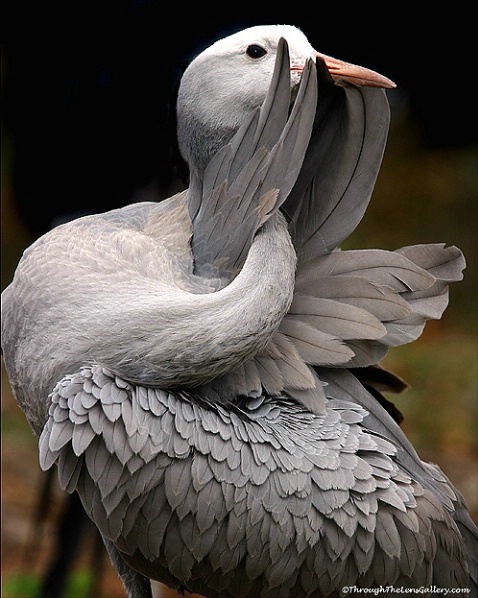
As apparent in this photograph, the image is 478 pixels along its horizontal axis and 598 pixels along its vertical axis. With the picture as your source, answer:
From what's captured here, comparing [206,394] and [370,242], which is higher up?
[206,394]

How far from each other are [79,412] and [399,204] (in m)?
3.73

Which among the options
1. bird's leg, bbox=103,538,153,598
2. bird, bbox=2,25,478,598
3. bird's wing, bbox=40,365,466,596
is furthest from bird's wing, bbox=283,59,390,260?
bird's leg, bbox=103,538,153,598

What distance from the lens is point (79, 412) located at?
1.49m

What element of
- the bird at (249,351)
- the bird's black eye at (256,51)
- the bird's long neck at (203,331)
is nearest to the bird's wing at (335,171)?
the bird at (249,351)

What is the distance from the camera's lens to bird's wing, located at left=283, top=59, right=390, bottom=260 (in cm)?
173

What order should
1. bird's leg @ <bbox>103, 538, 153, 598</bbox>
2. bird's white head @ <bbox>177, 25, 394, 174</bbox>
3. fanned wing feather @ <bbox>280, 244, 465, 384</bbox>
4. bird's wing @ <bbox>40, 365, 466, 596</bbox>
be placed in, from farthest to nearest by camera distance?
1. bird's leg @ <bbox>103, 538, 153, 598</bbox>
2. fanned wing feather @ <bbox>280, 244, 465, 384</bbox>
3. bird's white head @ <bbox>177, 25, 394, 174</bbox>
4. bird's wing @ <bbox>40, 365, 466, 596</bbox>

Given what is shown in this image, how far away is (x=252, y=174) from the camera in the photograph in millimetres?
1663

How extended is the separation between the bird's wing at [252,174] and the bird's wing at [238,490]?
0.97ft

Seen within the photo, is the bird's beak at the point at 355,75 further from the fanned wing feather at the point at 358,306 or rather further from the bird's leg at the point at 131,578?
the bird's leg at the point at 131,578

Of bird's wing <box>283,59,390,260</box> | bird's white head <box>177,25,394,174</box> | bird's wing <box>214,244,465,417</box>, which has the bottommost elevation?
bird's wing <box>214,244,465,417</box>

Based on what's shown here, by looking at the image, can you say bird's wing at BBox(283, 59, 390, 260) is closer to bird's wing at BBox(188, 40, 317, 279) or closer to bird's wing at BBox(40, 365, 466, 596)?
bird's wing at BBox(188, 40, 317, 279)

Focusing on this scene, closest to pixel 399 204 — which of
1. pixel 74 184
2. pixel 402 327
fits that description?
pixel 74 184

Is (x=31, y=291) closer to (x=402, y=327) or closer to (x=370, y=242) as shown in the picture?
(x=402, y=327)

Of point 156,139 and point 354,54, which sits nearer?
point 156,139
